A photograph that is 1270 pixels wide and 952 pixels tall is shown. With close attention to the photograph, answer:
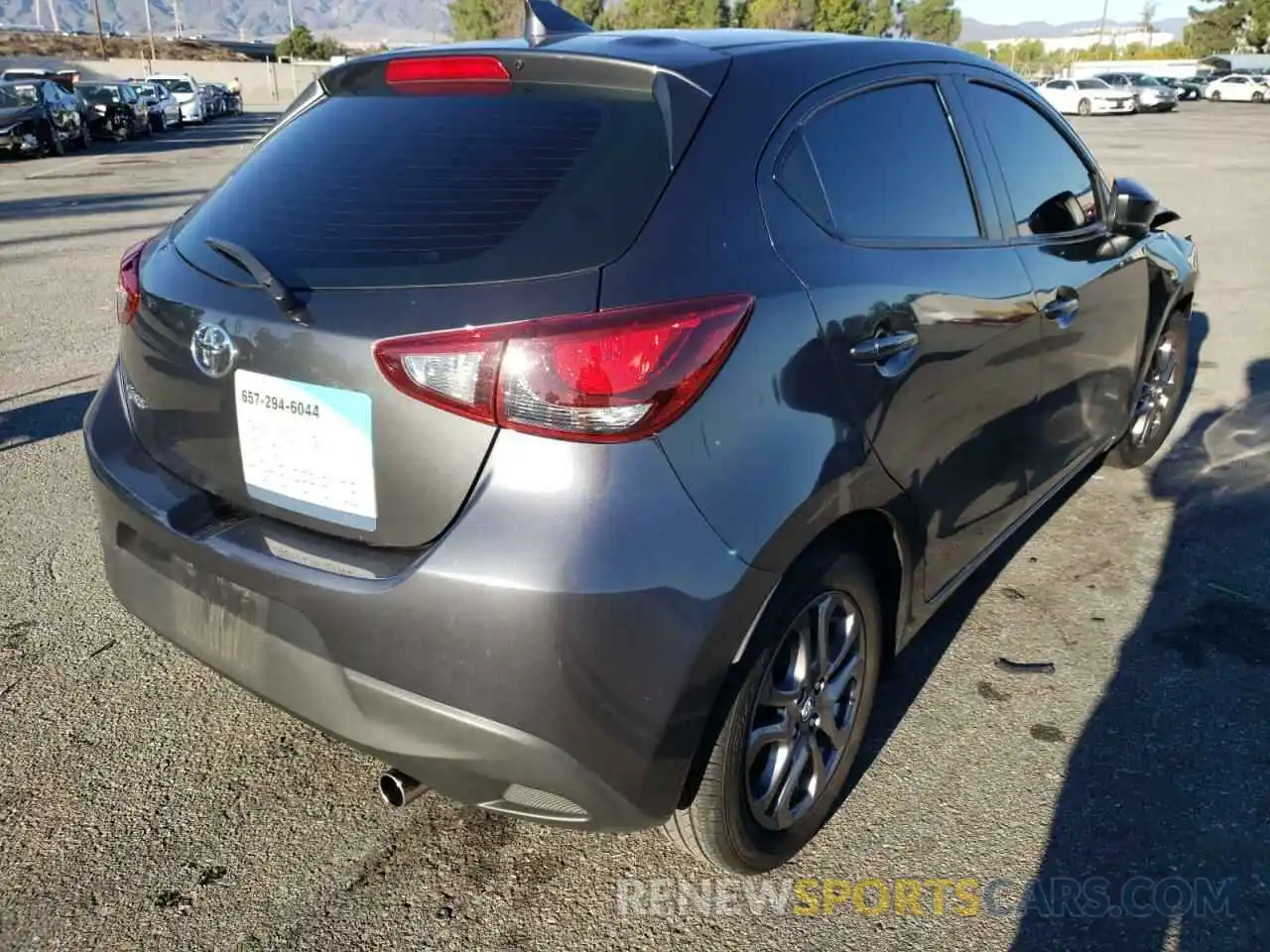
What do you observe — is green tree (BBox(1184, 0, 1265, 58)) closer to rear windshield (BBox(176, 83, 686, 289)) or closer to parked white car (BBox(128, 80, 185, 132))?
parked white car (BBox(128, 80, 185, 132))

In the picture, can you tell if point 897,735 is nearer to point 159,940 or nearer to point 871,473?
point 871,473

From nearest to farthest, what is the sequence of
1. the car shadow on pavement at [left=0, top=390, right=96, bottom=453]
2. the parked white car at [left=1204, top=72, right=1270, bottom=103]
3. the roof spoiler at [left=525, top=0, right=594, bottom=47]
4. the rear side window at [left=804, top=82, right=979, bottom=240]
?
the rear side window at [left=804, top=82, right=979, bottom=240] < the roof spoiler at [left=525, top=0, right=594, bottom=47] < the car shadow on pavement at [left=0, top=390, right=96, bottom=453] < the parked white car at [left=1204, top=72, right=1270, bottom=103]

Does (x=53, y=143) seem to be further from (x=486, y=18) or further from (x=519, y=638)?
(x=486, y=18)

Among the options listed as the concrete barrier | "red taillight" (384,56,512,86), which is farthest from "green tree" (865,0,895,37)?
"red taillight" (384,56,512,86)

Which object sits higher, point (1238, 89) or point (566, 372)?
point (566, 372)

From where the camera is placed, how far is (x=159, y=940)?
216 cm

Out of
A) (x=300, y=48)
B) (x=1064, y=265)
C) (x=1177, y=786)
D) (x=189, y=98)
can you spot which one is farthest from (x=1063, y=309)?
(x=300, y=48)

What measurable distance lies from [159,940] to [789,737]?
140 cm

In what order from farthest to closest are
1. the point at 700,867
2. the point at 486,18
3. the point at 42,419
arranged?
1. the point at 486,18
2. the point at 42,419
3. the point at 700,867

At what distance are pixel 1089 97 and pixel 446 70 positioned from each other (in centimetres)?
5010

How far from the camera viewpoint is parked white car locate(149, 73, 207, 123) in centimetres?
3747

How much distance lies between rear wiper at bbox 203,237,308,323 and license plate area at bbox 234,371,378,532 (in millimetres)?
133

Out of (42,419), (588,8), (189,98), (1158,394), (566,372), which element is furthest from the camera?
(588,8)

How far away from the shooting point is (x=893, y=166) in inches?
102
